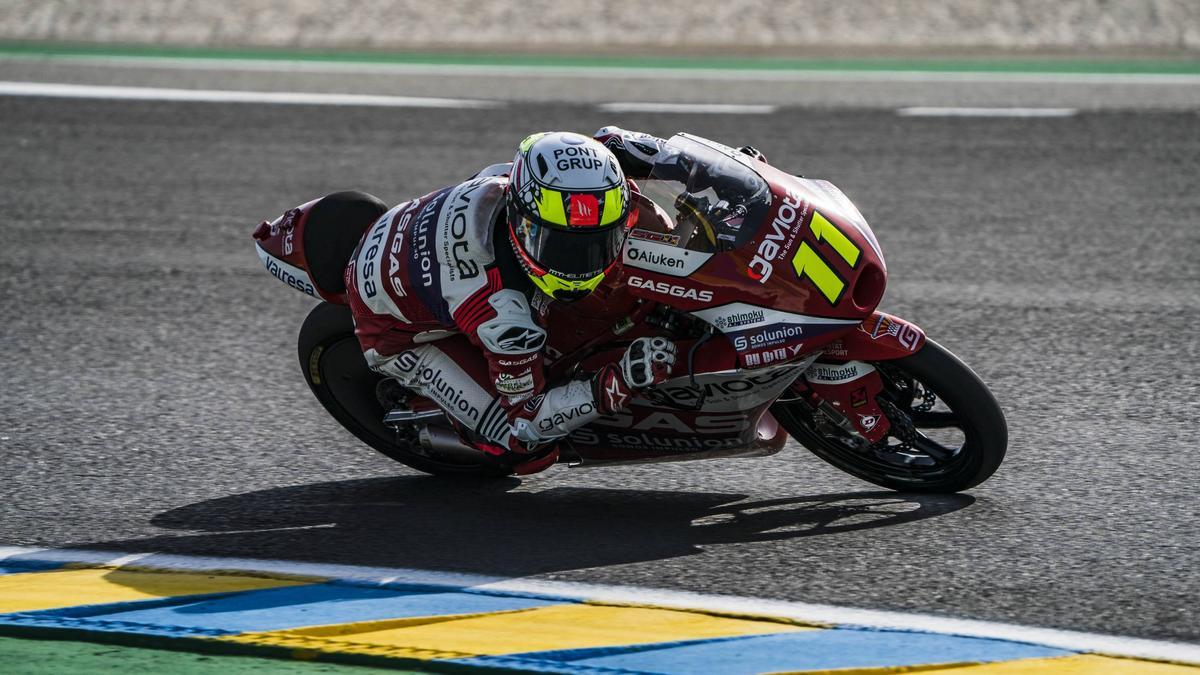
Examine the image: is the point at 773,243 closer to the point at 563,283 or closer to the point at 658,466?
the point at 563,283

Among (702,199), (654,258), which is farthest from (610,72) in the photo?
(654,258)

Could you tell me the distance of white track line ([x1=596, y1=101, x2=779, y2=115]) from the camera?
1191cm

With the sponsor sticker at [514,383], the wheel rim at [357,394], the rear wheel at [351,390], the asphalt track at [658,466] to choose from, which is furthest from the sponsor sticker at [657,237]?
the wheel rim at [357,394]

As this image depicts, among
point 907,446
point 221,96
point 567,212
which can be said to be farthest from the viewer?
point 221,96

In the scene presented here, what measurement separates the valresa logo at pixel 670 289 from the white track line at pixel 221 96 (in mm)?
7308

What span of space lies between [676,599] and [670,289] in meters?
1.03

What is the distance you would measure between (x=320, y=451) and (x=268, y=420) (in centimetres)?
45

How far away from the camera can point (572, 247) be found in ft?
16.0

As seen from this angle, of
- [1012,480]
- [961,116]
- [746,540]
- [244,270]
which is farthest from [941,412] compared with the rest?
[961,116]

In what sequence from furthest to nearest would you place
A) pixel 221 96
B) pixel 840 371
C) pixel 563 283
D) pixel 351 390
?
pixel 221 96 < pixel 351 390 < pixel 840 371 < pixel 563 283

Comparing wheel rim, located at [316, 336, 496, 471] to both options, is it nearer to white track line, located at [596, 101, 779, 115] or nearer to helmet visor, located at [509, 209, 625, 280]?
helmet visor, located at [509, 209, 625, 280]

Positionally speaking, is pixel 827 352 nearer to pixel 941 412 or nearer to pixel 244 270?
pixel 941 412

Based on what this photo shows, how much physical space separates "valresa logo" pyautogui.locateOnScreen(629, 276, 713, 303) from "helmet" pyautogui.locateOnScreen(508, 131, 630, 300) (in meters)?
0.14

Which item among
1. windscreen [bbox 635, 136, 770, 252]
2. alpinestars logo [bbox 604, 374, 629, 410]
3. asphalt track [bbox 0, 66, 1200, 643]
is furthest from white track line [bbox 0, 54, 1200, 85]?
alpinestars logo [bbox 604, 374, 629, 410]
